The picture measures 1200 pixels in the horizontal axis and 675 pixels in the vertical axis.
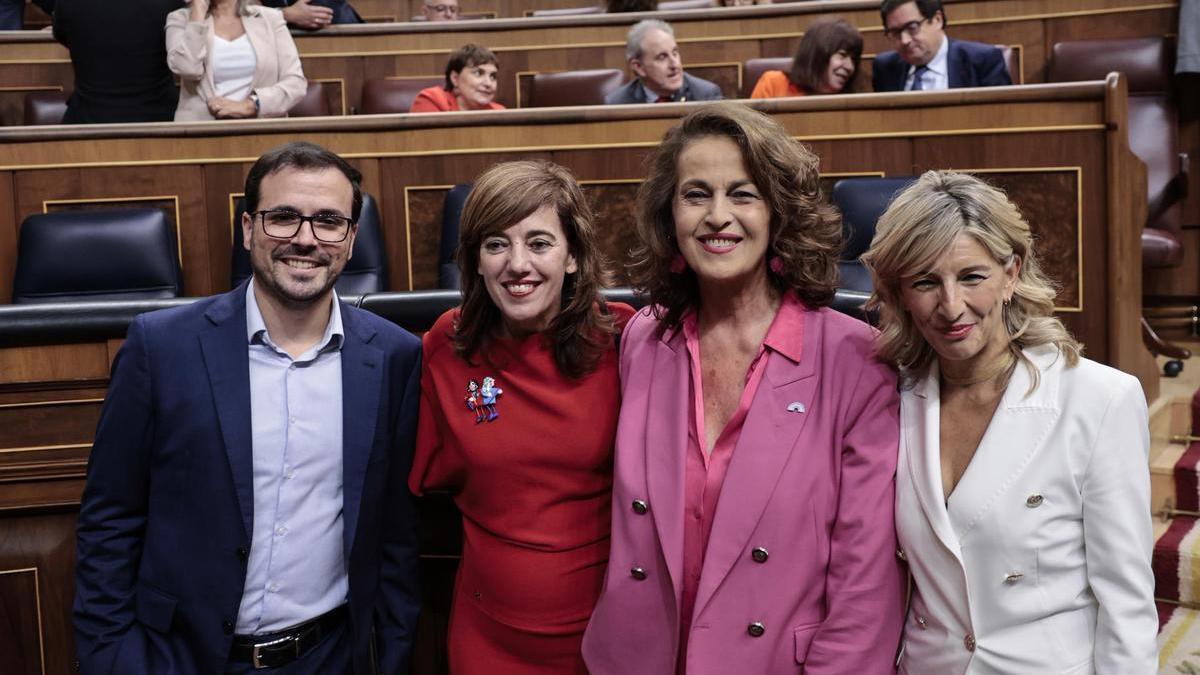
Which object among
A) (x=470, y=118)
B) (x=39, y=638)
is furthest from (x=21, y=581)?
(x=470, y=118)

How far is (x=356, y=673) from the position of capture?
1147mm

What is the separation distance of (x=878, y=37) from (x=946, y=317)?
2692 mm

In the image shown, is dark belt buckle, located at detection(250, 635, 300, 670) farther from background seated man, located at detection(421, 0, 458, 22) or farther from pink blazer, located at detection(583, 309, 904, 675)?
background seated man, located at detection(421, 0, 458, 22)

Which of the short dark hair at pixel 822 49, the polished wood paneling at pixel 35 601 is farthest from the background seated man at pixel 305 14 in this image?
the polished wood paneling at pixel 35 601

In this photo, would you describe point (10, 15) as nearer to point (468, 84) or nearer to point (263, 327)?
point (468, 84)

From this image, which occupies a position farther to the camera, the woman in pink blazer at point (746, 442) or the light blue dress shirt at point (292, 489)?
the light blue dress shirt at point (292, 489)

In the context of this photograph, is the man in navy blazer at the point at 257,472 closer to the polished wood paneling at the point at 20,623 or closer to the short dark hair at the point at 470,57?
the polished wood paneling at the point at 20,623

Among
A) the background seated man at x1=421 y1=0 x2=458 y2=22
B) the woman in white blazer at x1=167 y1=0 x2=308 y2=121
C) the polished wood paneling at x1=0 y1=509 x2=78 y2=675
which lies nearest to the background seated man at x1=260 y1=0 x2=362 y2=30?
the background seated man at x1=421 y1=0 x2=458 y2=22

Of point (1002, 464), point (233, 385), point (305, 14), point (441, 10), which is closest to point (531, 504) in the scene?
point (233, 385)

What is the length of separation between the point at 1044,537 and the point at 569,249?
0.53 metres

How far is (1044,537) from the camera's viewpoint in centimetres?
95

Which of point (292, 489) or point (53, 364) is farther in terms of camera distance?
point (53, 364)

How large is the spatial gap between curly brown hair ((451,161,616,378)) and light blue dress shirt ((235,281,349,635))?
6.3 inches

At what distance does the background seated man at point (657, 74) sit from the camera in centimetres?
300
